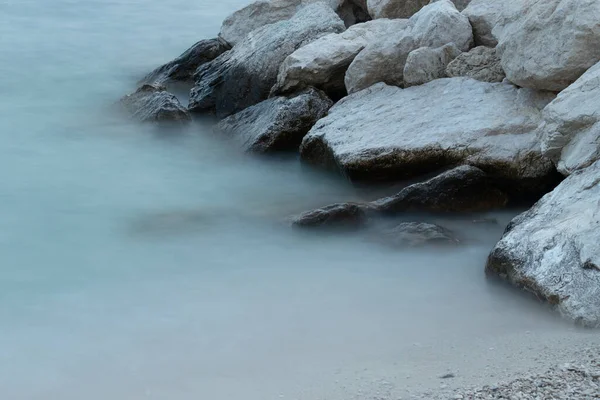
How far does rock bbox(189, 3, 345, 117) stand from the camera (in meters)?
9.46

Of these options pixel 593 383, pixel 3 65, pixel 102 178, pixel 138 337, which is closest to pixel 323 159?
pixel 102 178

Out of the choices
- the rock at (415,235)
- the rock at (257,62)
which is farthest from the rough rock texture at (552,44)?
the rock at (257,62)

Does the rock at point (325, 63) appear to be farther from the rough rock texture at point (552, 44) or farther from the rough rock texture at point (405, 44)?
the rough rock texture at point (552, 44)

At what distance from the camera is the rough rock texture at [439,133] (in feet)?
22.3

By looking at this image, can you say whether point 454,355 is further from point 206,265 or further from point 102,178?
point 102,178

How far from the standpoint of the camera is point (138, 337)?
16.8ft

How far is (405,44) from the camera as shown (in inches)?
328

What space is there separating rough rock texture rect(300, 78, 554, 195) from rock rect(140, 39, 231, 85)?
373 cm

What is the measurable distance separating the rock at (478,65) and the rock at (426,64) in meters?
0.11

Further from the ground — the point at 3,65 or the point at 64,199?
the point at 3,65

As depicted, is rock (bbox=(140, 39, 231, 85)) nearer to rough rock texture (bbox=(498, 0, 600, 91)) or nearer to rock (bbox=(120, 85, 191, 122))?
rock (bbox=(120, 85, 191, 122))

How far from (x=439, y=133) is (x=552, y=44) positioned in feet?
3.36

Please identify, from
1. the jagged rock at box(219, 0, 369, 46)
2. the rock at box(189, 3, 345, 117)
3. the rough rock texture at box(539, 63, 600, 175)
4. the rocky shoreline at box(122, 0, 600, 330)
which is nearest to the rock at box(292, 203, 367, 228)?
the rocky shoreline at box(122, 0, 600, 330)

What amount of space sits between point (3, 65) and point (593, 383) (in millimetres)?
10145
